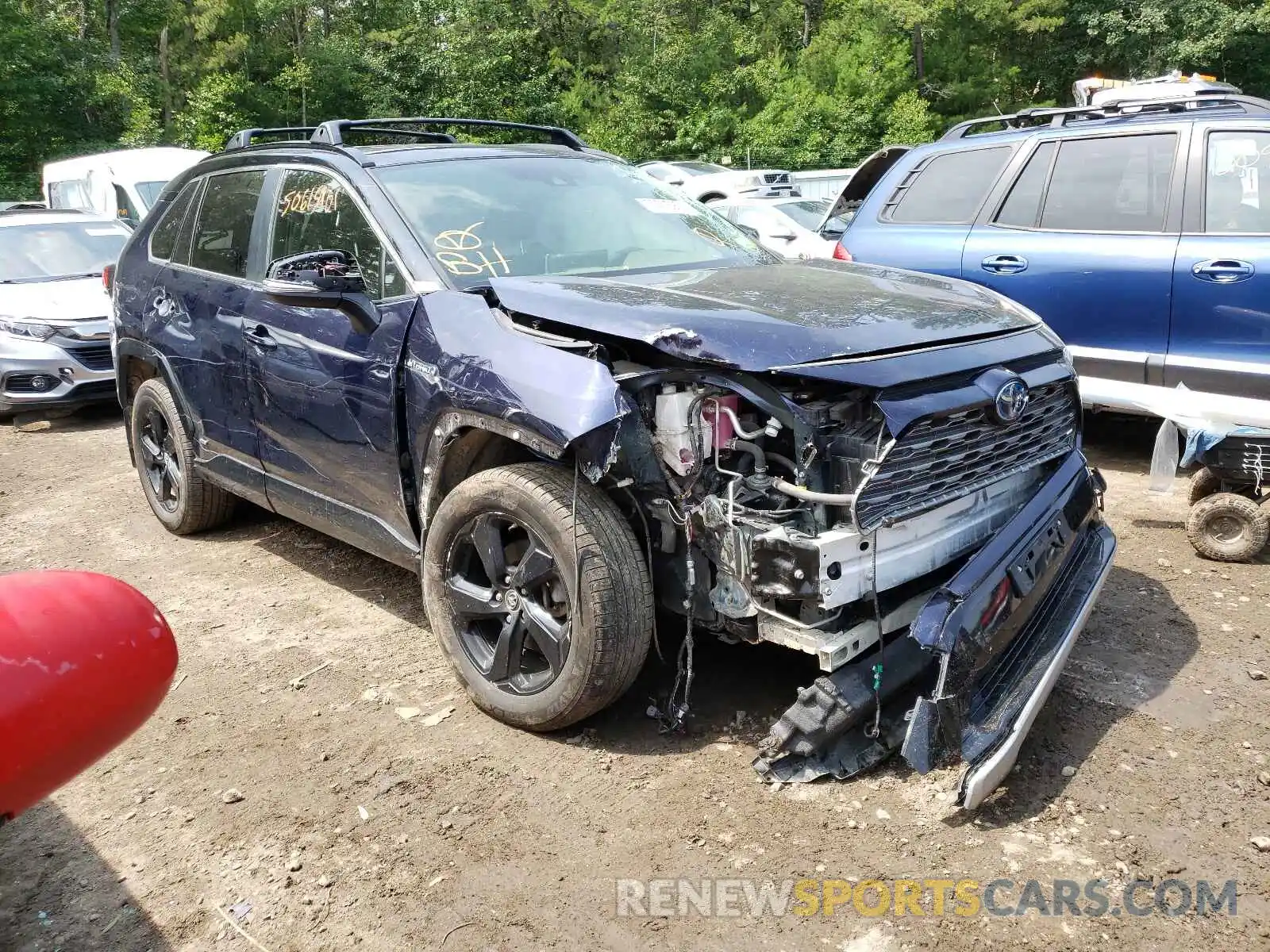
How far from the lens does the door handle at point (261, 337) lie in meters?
4.07

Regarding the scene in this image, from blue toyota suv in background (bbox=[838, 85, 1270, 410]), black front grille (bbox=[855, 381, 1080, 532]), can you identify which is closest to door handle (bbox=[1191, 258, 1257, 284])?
blue toyota suv in background (bbox=[838, 85, 1270, 410])

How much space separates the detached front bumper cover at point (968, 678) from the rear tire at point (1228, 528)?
150 cm

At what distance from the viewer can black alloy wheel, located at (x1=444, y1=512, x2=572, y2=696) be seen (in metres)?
3.09

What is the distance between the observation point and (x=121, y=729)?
5.28 feet

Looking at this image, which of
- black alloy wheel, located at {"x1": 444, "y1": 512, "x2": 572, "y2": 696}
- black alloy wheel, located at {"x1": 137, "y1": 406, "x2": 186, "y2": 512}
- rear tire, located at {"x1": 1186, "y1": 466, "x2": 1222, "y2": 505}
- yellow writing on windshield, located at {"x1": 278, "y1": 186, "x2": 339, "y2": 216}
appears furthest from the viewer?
black alloy wheel, located at {"x1": 137, "y1": 406, "x2": 186, "y2": 512}

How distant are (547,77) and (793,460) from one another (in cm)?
3037

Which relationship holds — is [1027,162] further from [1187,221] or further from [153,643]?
[153,643]

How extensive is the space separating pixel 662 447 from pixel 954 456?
2.78 feet

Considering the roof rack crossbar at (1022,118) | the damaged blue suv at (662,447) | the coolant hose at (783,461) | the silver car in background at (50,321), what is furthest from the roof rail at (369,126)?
the silver car in background at (50,321)

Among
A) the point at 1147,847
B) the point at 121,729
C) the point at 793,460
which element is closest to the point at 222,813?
the point at 121,729

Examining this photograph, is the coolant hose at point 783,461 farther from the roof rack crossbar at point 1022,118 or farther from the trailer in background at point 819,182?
the trailer in background at point 819,182

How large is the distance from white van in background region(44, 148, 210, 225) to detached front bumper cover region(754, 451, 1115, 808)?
1259 cm

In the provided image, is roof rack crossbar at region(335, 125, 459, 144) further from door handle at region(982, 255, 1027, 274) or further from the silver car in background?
the silver car in background

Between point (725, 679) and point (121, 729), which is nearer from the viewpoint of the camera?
point (121, 729)
